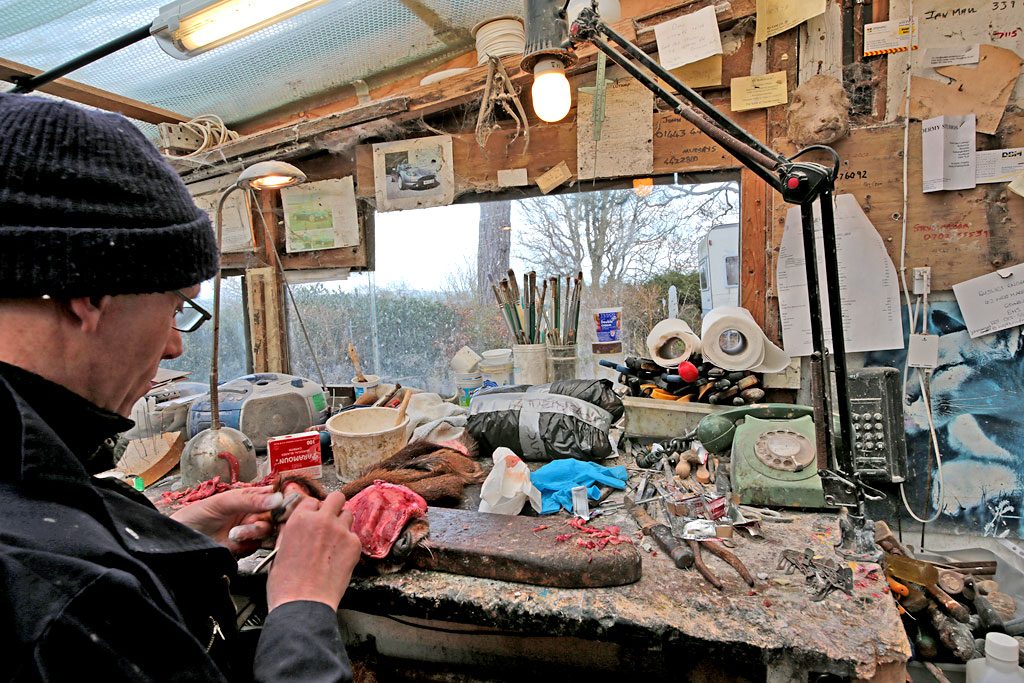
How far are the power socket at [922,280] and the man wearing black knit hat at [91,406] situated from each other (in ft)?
7.78

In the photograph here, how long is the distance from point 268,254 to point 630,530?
2938 mm

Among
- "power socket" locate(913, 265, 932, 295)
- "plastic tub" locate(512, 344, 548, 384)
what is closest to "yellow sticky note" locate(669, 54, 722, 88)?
"power socket" locate(913, 265, 932, 295)

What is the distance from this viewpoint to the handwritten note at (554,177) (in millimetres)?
2510

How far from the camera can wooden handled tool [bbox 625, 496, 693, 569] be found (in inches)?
47.8

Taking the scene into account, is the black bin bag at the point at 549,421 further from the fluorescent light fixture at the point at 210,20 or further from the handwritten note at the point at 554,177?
the fluorescent light fixture at the point at 210,20

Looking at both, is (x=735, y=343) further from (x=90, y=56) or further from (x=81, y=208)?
(x=90, y=56)

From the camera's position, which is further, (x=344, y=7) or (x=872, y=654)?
(x=344, y=7)

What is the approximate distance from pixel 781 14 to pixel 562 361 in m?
1.74

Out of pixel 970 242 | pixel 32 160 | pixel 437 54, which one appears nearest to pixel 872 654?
pixel 32 160

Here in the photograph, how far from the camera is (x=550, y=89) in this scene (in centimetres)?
183

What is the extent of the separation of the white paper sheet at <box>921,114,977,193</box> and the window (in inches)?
27.9

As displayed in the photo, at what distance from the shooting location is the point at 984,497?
1987mm

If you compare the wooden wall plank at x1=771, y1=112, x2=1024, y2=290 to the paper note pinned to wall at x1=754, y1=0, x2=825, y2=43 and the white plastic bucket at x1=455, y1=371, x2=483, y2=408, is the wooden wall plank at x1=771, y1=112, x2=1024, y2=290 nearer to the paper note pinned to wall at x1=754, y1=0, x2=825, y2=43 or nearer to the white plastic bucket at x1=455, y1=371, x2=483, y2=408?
the paper note pinned to wall at x1=754, y1=0, x2=825, y2=43

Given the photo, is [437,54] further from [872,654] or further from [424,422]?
[872,654]
